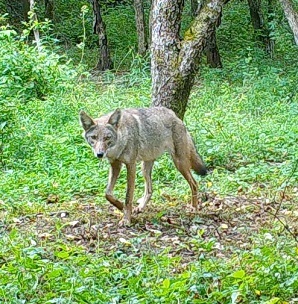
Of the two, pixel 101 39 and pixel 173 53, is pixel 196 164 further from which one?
pixel 101 39

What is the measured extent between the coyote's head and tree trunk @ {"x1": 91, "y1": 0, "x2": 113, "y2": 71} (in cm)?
1072

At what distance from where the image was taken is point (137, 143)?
8.01 m

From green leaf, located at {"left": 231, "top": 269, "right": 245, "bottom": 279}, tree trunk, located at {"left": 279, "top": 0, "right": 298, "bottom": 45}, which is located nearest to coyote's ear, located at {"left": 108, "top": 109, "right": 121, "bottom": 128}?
green leaf, located at {"left": 231, "top": 269, "right": 245, "bottom": 279}

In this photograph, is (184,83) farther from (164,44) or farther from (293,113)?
(293,113)

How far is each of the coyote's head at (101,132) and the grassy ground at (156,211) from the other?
84cm

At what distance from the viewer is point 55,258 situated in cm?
646

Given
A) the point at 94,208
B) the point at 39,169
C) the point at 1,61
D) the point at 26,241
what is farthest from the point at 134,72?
the point at 26,241

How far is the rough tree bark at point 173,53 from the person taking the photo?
10539 mm

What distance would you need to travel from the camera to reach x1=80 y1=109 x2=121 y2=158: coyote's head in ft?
24.7

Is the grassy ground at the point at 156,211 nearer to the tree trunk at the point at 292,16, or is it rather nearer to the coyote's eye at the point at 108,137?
the coyote's eye at the point at 108,137

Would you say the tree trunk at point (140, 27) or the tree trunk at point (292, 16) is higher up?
the tree trunk at point (292, 16)

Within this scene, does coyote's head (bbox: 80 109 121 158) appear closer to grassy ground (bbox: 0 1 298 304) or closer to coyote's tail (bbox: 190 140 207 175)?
grassy ground (bbox: 0 1 298 304)

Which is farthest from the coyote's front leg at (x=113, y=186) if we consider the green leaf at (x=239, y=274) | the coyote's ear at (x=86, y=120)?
the green leaf at (x=239, y=274)

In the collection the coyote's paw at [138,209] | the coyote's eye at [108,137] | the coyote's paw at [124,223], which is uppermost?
the coyote's eye at [108,137]
